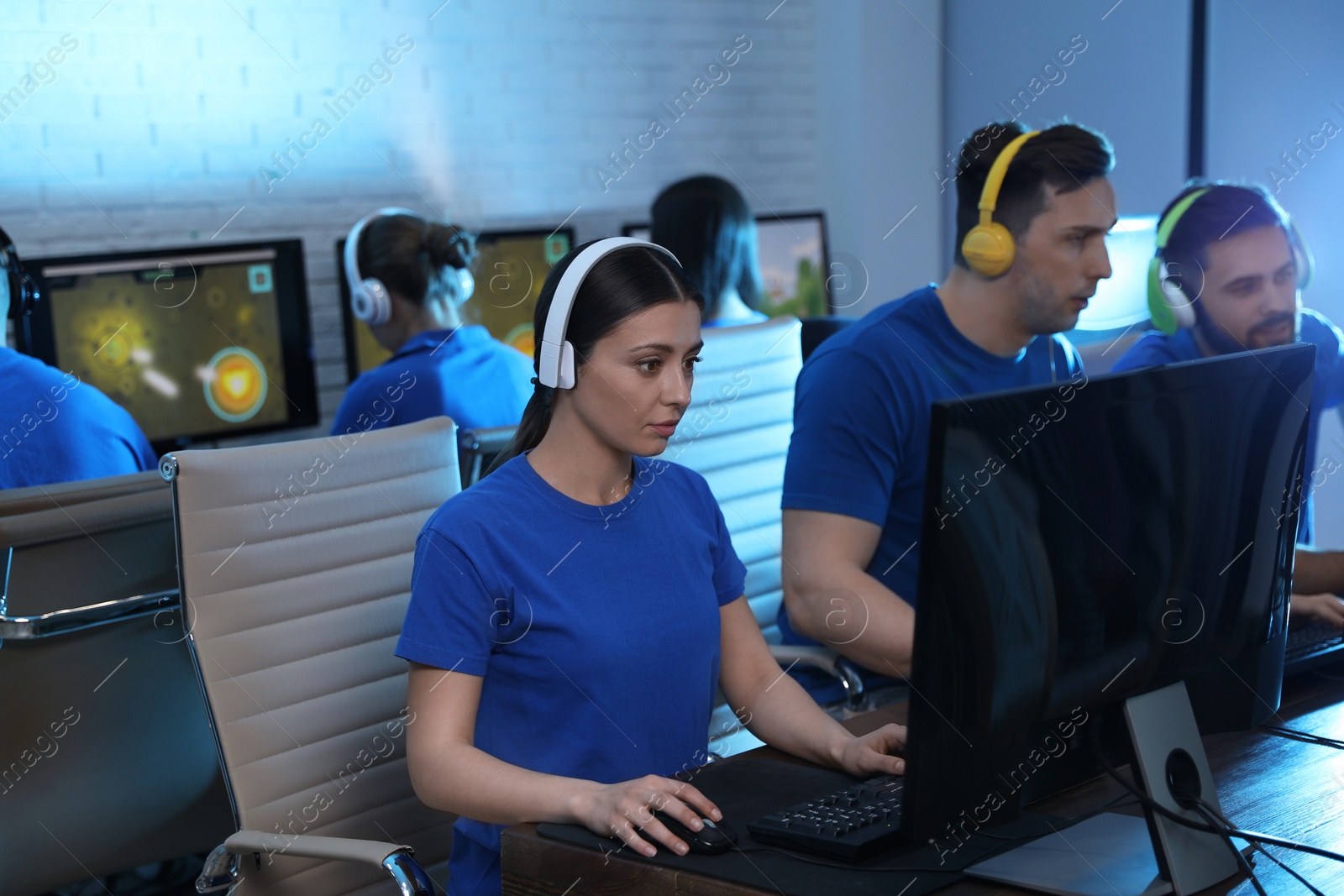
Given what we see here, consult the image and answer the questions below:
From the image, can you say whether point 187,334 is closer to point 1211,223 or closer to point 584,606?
point 584,606

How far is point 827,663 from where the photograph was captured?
→ 1.96 m

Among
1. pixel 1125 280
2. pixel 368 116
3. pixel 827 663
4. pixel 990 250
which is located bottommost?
pixel 827 663

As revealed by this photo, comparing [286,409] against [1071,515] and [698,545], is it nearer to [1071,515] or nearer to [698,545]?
[698,545]

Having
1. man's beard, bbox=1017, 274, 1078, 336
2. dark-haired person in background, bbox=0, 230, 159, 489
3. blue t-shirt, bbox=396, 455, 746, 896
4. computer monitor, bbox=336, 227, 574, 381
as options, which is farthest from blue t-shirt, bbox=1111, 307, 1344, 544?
computer monitor, bbox=336, 227, 574, 381

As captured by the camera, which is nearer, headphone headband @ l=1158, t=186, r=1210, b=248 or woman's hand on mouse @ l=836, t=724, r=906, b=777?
woman's hand on mouse @ l=836, t=724, r=906, b=777

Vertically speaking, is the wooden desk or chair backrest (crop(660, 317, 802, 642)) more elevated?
chair backrest (crop(660, 317, 802, 642))

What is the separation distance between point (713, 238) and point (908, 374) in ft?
5.38

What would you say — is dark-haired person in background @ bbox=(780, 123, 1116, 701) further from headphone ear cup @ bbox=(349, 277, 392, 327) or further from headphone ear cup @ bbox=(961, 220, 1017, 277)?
headphone ear cup @ bbox=(349, 277, 392, 327)

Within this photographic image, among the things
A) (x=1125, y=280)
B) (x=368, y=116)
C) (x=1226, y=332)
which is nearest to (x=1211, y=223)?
(x=1226, y=332)

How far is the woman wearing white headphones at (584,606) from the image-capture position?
126 centimetres

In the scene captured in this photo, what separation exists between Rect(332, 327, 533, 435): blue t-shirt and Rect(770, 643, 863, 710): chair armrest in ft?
2.99

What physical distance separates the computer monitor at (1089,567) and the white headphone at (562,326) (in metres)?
0.61

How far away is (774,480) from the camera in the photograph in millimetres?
2373

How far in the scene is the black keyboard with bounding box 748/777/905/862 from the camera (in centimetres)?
103
